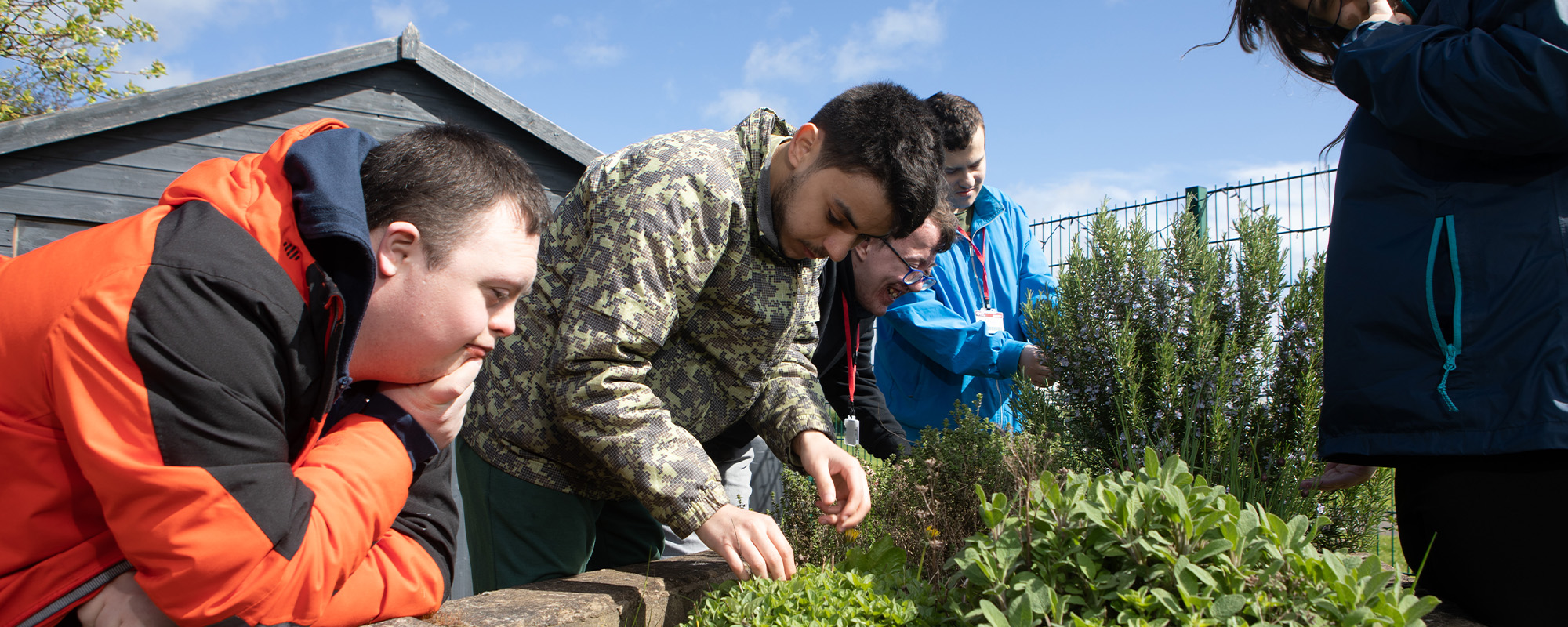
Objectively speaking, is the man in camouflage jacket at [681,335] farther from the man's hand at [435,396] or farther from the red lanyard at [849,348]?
the red lanyard at [849,348]

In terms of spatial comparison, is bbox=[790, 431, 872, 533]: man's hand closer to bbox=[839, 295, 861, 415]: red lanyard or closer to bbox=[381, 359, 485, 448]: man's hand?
bbox=[381, 359, 485, 448]: man's hand

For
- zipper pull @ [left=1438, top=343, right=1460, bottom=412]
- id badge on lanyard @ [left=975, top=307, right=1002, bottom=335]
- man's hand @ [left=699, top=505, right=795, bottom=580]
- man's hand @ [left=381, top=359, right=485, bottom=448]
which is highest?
id badge on lanyard @ [left=975, top=307, right=1002, bottom=335]

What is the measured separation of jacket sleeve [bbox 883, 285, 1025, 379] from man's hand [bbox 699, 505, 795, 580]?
63.8 inches

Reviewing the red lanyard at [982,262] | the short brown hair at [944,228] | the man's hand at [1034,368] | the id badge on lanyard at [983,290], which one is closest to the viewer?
the man's hand at [1034,368]

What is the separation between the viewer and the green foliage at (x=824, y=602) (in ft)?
4.85

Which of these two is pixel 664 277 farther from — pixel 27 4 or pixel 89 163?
pixel 27 4

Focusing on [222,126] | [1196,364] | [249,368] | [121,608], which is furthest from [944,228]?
[222,126]

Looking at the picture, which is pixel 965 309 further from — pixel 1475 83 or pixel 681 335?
pixel 1475 83

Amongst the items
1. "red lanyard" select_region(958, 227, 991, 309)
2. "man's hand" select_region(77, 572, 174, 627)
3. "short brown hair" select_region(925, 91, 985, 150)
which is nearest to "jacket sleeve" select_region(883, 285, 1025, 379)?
"red lanyard" select_region(958, 227, 991, 309)

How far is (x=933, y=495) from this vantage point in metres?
2.43

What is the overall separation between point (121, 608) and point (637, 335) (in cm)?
95

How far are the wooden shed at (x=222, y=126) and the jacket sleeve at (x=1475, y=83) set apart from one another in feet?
19.1

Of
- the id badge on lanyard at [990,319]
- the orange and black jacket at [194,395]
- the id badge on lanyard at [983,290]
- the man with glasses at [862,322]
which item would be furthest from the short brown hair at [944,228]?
the orange and black jacket at [194,395]

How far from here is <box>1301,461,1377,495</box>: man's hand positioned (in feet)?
7.31
